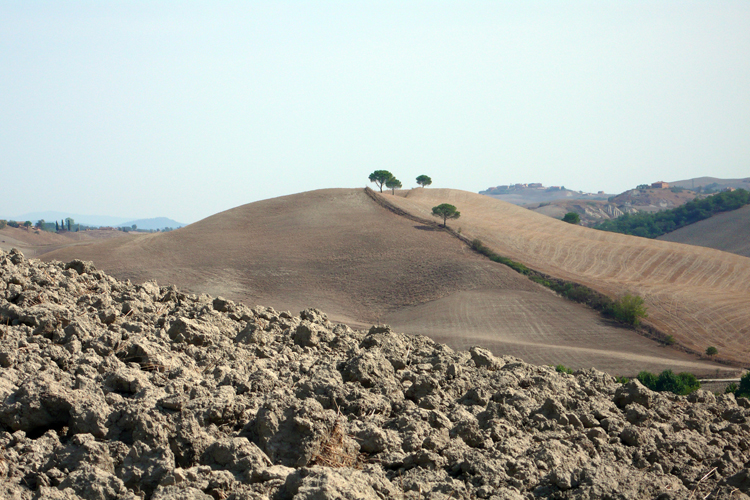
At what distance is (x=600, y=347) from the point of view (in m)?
41.5

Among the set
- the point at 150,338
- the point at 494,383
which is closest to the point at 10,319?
the point at 150,338

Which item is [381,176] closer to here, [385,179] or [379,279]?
[385,179]

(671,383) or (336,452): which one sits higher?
(336,452)

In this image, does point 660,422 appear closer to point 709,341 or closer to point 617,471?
point 617,471

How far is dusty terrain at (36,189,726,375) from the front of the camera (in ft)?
137

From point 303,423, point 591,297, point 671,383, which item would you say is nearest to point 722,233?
point 591,297

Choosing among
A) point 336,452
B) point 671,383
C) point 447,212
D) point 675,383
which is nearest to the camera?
point 336,452

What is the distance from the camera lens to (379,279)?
56906 mm

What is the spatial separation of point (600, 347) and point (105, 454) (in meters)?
41.4

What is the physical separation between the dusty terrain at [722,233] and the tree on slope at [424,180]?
160 ft

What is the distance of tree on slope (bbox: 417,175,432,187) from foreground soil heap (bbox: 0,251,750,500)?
109078mm

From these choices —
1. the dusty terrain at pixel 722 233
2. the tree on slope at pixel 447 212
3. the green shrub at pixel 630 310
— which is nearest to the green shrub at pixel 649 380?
the green shrub at pixel 630 310

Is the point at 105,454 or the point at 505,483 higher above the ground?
the point at 105,454

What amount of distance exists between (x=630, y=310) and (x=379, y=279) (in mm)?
23241
